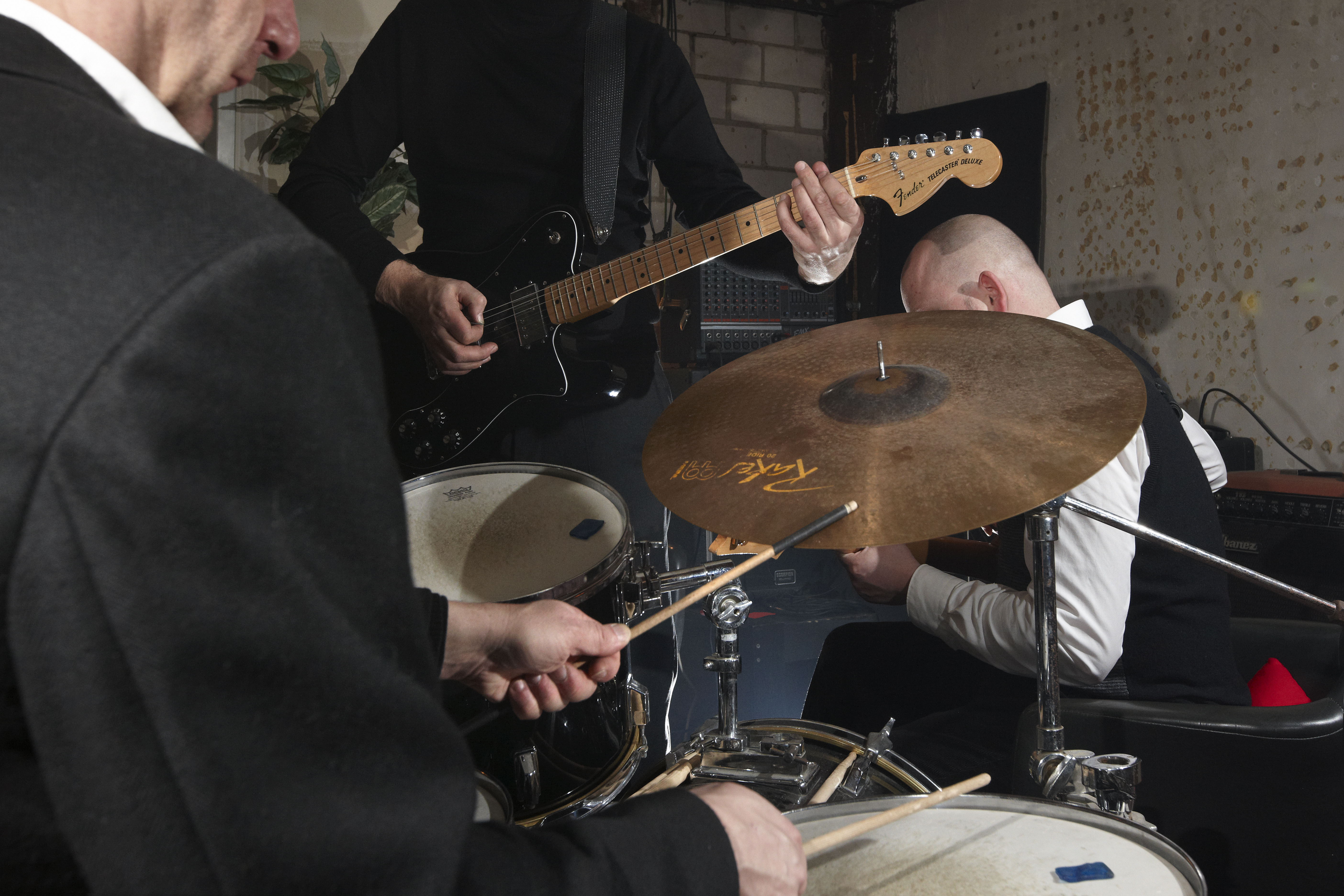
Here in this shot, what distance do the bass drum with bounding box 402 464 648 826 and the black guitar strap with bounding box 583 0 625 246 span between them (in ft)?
2.03

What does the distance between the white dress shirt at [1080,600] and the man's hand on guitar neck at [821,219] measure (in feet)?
1.84

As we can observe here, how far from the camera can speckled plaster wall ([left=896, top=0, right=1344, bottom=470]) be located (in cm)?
289

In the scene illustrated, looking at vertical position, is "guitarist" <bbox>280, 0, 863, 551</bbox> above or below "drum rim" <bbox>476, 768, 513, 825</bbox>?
above

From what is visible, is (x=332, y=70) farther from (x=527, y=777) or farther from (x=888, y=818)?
(x=888, y=818)

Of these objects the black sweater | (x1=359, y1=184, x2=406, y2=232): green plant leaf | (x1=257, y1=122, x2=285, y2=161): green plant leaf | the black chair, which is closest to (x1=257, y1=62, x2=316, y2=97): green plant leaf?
(x1=257, y1=122, x2=285, y2=161): green plant leaf

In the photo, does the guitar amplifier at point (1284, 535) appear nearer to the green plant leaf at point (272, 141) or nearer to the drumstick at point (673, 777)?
the drumstick at point (673, 777)

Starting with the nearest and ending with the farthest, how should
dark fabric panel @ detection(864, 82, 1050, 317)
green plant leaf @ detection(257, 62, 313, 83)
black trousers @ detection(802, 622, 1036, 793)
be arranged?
1. black trousers @ detection(802, 622, 1036, 793)
2. green plant leaf @ detection(257, 62, 313, 83)
3. dark fabric panel @ detection(864, 82, 1050, 317)

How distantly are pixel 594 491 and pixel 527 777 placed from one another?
0.42m

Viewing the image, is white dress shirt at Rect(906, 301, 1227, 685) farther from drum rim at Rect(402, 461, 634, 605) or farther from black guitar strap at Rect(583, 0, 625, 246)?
black guitar strap at Rect(583, 0, 625, 246)

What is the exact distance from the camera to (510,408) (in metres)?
1.80

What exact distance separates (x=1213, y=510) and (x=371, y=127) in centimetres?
179

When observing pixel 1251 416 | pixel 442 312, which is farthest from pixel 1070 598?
pixel 1251 416

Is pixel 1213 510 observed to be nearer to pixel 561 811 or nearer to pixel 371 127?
pixel 561 811

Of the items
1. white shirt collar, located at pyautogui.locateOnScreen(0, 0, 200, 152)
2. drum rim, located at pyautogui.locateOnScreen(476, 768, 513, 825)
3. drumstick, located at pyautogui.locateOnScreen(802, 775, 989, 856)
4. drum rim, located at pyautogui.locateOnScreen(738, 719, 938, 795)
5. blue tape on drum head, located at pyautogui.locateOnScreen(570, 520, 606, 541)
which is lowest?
drum rim, located at pyautogui.locateOnScreen(476, 768, 513, 825)
